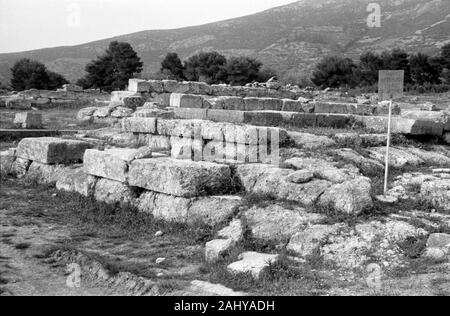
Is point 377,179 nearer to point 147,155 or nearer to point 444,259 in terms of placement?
point 444,259

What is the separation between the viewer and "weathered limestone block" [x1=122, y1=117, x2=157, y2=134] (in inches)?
480

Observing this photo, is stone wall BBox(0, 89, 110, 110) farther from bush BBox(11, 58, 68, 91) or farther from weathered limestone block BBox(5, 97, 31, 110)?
bush BBox(11, 58, 68, 91)

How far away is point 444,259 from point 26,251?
18.5ft

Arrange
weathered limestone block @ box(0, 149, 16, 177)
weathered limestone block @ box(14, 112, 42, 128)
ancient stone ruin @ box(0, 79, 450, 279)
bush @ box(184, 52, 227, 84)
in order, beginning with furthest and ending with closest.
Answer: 1. bush @ box(184, 52, 227, 84)
2. weathered limestone block @ box(14, 112, 42, 128)
3. weathered limestone block @ box(0, 149, 16, 177)
4. ancient stone ruin @ box(0, 79, 450, 279)

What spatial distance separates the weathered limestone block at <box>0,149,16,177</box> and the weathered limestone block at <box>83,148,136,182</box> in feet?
11.1

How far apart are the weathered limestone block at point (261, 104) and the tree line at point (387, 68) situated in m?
30.6

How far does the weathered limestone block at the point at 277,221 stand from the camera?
756 centimetres

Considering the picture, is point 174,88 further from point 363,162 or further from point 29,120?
point 363,162

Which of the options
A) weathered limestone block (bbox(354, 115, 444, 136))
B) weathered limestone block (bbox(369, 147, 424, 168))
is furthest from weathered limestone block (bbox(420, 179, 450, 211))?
weathered limestone block (bbox(354, 115, 444, 136))

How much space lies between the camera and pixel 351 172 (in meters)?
9.15

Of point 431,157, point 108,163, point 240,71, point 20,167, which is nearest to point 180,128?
point 108,163

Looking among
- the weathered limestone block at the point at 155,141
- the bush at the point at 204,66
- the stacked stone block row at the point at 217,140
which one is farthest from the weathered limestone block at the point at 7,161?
the bush at the point at 204,66

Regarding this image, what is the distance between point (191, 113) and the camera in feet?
45.8

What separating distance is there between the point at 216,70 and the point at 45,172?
35.4 metres
